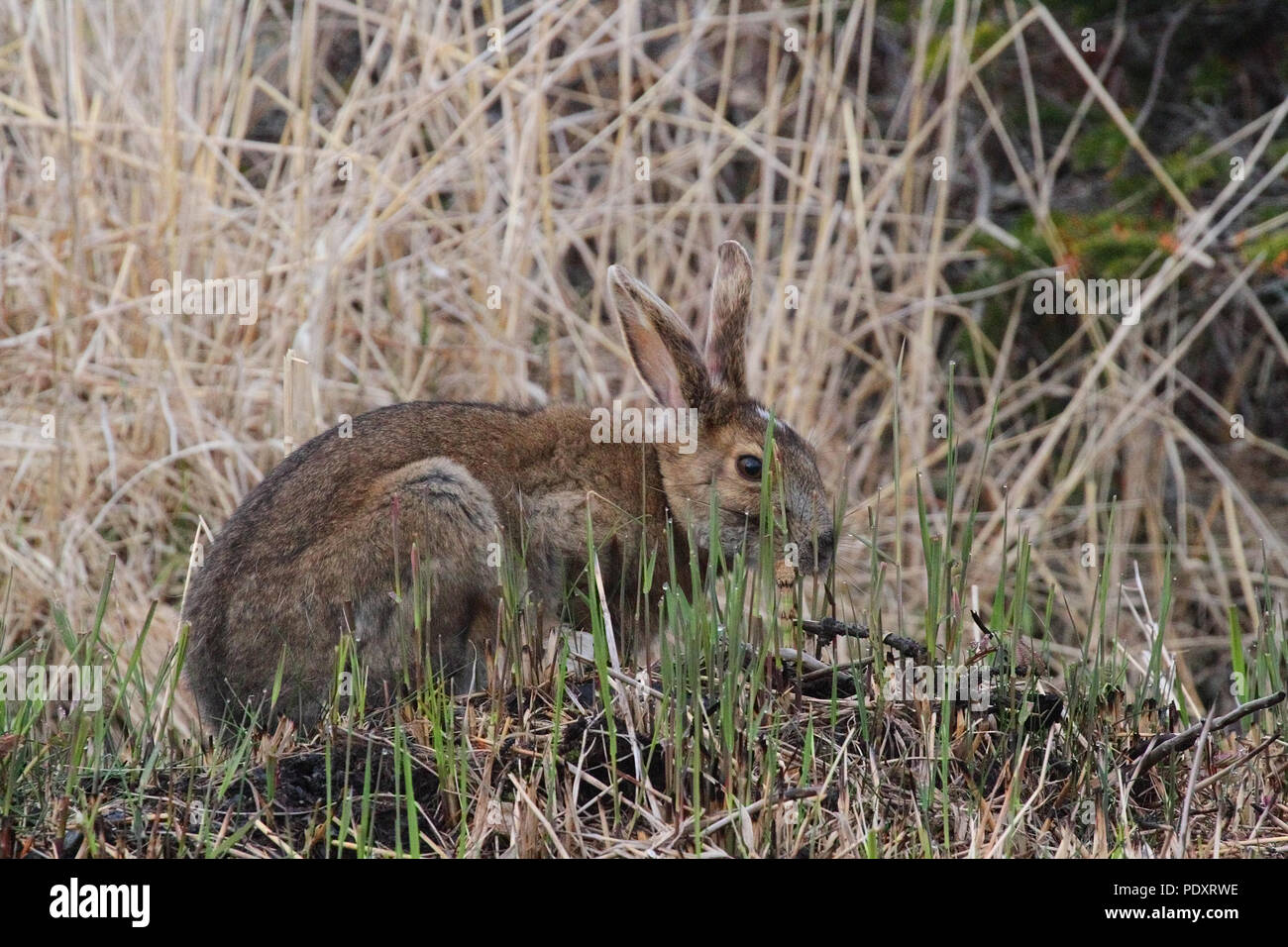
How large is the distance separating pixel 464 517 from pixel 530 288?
3213 mm

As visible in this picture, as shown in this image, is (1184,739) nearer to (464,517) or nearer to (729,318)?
(464,517)

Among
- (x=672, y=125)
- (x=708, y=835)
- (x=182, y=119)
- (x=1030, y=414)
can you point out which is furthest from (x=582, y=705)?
(x=672, y=125)

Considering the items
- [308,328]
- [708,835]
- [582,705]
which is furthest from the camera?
[308,328]

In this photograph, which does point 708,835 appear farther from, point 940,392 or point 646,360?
point 940,392

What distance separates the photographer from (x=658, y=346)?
5176mm

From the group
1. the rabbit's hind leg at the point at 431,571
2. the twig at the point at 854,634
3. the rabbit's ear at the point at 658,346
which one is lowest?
the twig at the point at 854,634

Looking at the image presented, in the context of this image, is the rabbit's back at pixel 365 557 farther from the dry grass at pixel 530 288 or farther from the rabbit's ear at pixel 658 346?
the dry grass at pixel 530 288

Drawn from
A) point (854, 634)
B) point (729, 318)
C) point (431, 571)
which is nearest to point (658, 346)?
point (729, 318)

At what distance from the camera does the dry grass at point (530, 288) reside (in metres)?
6.65

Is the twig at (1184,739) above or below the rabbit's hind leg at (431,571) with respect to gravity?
below

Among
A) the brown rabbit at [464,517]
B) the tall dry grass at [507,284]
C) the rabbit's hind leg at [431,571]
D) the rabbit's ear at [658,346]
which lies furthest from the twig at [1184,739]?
the tall dry grass at [507,284]

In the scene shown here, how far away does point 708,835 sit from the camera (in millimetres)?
3082

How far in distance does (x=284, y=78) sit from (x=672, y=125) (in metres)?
2.42

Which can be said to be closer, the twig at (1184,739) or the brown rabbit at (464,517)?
the twig at (1184,739)
